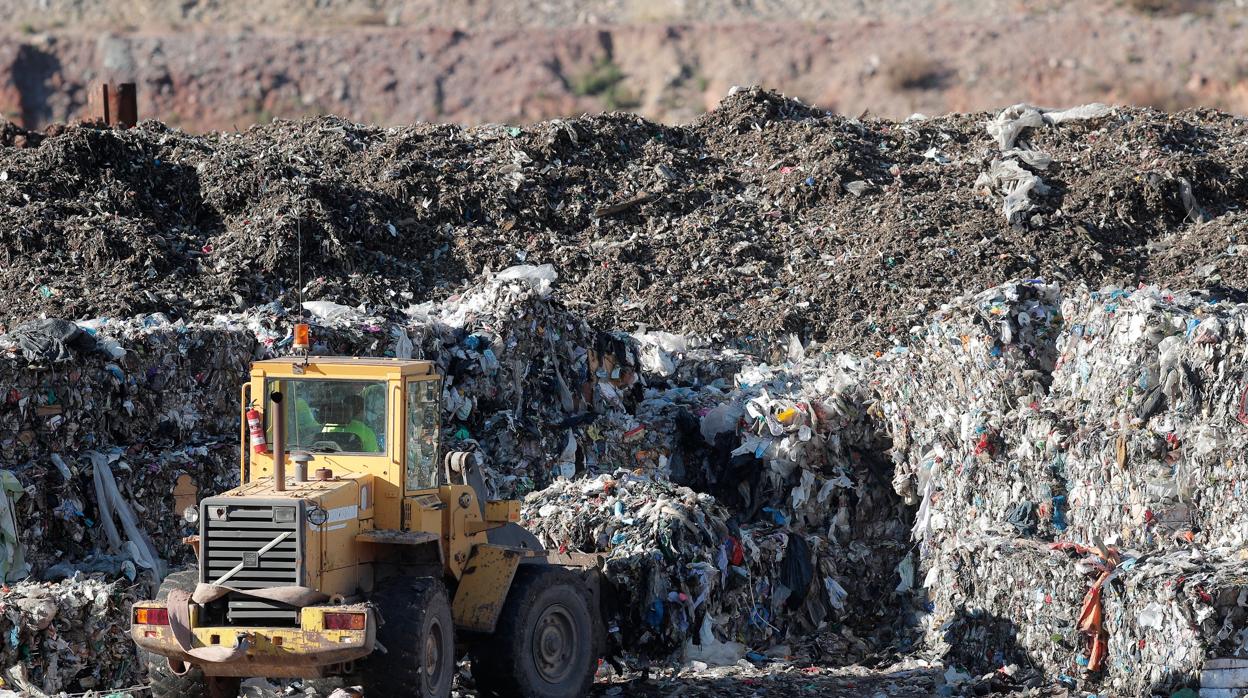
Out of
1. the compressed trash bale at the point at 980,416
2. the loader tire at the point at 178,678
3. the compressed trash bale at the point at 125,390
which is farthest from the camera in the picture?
the compressed trash bale at the point at 980,416

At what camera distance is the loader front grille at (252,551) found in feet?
21.1

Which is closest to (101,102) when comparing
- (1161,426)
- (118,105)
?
(118,105)

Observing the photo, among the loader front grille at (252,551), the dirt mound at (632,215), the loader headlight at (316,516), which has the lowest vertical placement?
the loader front grille at (252,551)

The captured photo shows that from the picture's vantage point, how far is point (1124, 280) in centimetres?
1473

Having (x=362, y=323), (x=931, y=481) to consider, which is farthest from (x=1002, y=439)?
(x=362, y=323)

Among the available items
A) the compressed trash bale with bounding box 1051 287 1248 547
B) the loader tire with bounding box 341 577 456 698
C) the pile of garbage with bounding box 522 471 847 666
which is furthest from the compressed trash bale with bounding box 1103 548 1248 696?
the loader tire with bounding box 341 577 456 698

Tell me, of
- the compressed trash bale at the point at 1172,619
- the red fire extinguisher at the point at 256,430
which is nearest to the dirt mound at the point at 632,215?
the compressed trash bale at the point at 1172,619

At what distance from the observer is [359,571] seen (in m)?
6.90

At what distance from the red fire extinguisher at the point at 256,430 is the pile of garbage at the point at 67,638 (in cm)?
156

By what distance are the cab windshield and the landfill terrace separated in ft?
4.65

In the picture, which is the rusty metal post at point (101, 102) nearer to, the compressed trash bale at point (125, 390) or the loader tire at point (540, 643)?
the compressed trash bale at point (125, 390)

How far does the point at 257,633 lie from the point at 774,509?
5.30 meters

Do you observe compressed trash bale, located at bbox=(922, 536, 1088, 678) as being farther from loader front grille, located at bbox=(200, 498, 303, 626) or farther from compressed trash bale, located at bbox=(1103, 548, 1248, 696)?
loader front grille, located at bbox=(200, 498, 303, 626)

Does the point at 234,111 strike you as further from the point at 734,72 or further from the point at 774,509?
the point at 774,509
